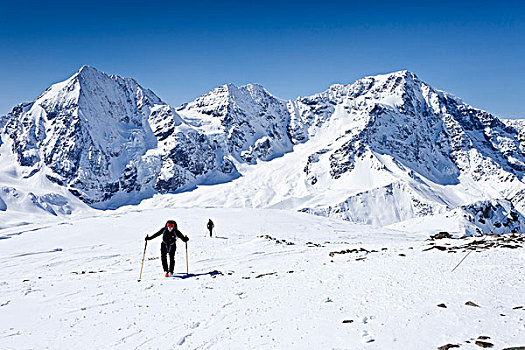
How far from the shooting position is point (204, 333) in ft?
26.3

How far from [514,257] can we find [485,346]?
8.93 m

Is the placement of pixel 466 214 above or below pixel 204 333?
below

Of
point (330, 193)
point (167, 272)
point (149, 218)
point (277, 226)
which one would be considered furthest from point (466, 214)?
point (330, 193)

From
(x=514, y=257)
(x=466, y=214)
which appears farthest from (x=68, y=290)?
(x=466, y=214)

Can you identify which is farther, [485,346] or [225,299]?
[225,299]

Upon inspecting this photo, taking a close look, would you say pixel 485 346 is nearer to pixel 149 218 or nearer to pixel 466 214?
pixel 149 218

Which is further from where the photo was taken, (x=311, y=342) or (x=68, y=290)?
(x=68, y=290)

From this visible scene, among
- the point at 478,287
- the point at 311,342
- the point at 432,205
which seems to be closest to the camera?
the point at 311,342

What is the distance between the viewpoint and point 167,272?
14734 millimetres

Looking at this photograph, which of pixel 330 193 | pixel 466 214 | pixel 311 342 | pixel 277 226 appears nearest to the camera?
pixel 311 342

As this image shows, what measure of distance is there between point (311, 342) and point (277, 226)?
37.1 m

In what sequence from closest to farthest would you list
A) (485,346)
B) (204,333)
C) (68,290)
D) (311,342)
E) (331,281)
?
(485,346) < (311,342) < (204,333) < (331,281) < (68,290)

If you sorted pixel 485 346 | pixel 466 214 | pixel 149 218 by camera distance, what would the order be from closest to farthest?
pixel 485 346
pixel 149 218
pixel 466 214

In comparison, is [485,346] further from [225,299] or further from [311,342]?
[225,299]
